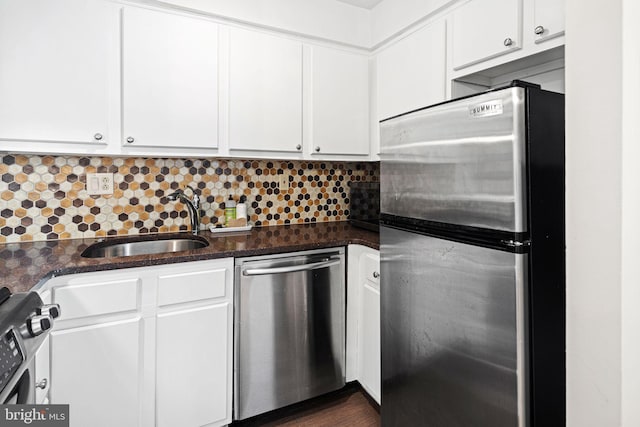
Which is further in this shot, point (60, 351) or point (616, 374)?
point (60, 351)

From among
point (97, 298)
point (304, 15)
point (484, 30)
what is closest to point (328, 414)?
point (97, 298)

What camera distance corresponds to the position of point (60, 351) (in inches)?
52.6

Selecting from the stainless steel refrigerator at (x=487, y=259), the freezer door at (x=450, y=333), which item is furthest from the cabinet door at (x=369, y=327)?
the stainless steel refrigerator at (x=487, y=259)

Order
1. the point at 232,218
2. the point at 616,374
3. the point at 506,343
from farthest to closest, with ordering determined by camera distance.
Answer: the point at 232,218 → the point at 506,343 → the point at 616,374

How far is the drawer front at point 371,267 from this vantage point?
1.79m

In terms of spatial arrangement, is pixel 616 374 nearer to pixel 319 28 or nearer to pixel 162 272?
pixel 162 272

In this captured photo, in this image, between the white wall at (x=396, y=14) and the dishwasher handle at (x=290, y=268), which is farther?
the white wall at (x=396, y=14)

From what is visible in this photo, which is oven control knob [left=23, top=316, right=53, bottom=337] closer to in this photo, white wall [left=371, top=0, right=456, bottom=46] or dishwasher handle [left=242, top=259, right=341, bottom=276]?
dishwasher handle [left=242, top=259, right=341, bottom=276]

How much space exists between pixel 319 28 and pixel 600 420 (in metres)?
2.23

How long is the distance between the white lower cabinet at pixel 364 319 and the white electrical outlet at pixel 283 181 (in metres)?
0.76

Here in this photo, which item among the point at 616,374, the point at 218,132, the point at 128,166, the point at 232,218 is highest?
the point at 218,132

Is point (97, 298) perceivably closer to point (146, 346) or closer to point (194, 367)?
point (146, 346)

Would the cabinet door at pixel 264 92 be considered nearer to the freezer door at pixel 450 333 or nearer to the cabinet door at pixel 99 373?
the freezer door at pixel 450 333

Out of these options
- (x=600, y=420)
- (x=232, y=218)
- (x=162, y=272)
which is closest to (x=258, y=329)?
(x=162, y=272)
